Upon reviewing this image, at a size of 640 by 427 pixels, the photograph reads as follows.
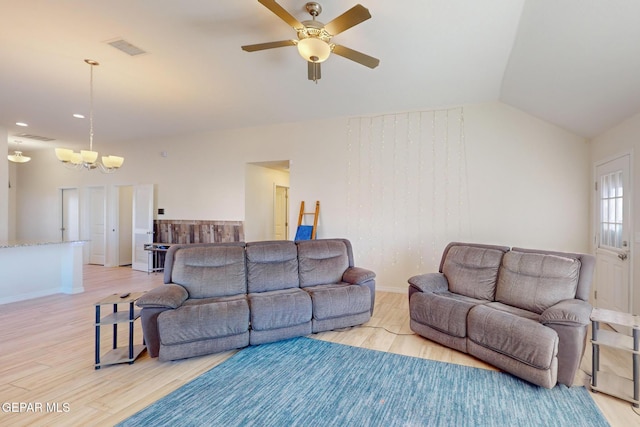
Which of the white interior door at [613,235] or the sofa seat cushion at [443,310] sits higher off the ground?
the white interior door at [613,235]

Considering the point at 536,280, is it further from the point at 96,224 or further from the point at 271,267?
the point at 96,224

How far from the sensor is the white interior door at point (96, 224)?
787cm

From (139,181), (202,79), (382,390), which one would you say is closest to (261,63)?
(202,79)

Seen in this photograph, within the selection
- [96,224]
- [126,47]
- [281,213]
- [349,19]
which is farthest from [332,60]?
[96,224]

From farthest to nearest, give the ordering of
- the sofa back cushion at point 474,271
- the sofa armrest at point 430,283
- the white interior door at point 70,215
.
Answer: the white interior door at point 70,215 → the sofa armrest at point 430,283 → the sofa back cushion at point 474,271

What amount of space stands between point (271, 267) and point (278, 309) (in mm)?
626

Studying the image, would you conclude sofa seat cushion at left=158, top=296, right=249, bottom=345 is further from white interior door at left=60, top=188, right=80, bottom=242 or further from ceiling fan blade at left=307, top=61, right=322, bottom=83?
white interior door at left=60, top=188, right=80, bottom=242

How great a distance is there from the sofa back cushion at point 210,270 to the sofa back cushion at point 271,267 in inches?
4.0

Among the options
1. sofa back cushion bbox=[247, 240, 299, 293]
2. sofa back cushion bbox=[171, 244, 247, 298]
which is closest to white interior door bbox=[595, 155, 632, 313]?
sofa back cushion bbox=[247, 240, 299, 293]

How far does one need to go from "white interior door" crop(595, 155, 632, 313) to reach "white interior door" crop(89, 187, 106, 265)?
978 centimetres

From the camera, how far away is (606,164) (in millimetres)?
3805

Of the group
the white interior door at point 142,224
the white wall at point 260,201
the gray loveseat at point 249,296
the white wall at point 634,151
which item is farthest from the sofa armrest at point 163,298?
the white interior door at point 142,224

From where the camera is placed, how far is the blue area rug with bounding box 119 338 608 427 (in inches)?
79.0

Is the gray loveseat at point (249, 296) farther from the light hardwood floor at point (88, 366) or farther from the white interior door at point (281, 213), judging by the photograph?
the white interior door at point (281, 213)
